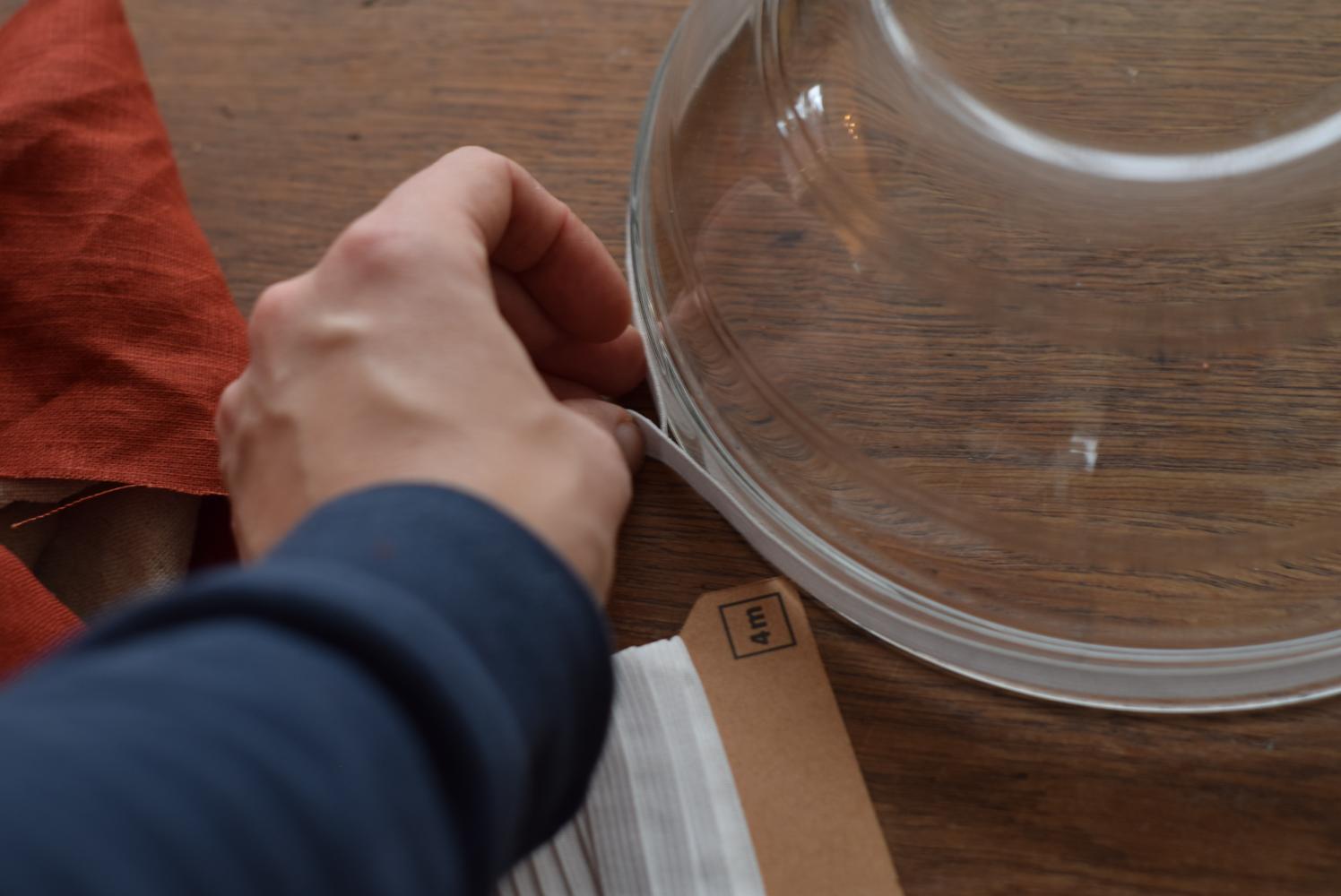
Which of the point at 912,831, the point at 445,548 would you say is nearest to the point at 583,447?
the point at 445,548

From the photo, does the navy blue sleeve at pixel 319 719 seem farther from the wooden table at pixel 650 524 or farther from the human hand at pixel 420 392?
the wooden table at pixel 650 524

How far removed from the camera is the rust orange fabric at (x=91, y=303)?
15.4 inches

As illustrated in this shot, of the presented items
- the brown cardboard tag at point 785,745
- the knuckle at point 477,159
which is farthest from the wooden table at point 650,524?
the knuckle at point 477,159

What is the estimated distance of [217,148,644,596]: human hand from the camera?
27 cm

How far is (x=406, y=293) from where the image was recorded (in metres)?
0.29

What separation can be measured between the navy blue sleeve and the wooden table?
0.16 meters

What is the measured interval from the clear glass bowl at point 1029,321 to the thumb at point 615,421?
0.02m

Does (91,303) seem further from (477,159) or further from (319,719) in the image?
(319,719)

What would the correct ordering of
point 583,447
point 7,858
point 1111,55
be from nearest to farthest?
point 7,858, point 583,447, point 1111,55

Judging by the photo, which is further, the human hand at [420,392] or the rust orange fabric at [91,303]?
the rust orange fabric at [91,303]

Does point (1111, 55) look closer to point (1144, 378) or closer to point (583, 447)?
point (1144, 378)

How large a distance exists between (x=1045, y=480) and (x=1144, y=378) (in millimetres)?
45

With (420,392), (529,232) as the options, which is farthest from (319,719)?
(529,232)

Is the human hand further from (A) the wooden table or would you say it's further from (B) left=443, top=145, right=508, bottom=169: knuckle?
(A) the wooden table
